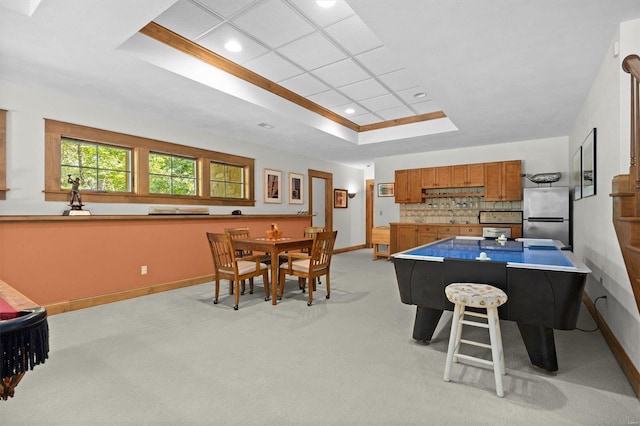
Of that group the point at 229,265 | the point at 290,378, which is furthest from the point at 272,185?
the point at 290,378

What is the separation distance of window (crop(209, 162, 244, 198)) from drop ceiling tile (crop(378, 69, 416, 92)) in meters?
3.22

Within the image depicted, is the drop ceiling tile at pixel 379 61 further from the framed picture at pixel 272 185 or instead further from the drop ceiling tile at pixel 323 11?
the framed picture at pixel 272 185

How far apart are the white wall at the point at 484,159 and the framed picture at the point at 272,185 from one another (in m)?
2.63

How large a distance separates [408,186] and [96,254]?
19.7ft

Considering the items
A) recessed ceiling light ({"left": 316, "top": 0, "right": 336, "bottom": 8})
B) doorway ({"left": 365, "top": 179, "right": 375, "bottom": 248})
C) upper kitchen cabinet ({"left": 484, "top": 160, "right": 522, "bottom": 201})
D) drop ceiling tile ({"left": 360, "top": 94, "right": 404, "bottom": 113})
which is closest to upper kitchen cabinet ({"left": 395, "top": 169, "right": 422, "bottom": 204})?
upper kitchen cabinet ({"left": 484, "top": 160, "right": 522, "bottom": 201})

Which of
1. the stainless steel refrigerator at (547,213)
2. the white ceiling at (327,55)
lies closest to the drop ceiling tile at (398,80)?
the white ceiling at (327,55)

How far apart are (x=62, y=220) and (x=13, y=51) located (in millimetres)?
1700

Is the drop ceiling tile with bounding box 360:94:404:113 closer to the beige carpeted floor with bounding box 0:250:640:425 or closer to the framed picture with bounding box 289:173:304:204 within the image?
the framed picture with bounding box 289:173:304:204

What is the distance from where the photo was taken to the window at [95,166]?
3943mm

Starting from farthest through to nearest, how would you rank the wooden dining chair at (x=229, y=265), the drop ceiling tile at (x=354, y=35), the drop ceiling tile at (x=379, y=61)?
1. the wooden dining chair at (x=229, y=265)
2. the drop ceiling tile at (x=379, y=61)
3. the drop ceiling tile at (x=354, y=35)

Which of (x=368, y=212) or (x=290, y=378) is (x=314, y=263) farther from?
(x=368, y=212)

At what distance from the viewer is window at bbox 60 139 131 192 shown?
12.9 feet

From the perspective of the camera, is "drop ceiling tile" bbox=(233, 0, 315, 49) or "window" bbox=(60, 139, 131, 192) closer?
"drop ceiling tile" bbox=(233, 0, 315, 49)

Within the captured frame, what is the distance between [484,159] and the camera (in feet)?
22.1
